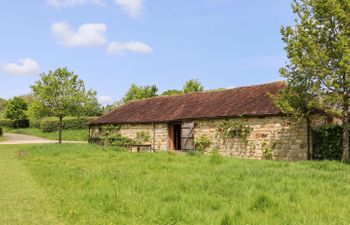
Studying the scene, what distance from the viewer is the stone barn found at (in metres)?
17.8

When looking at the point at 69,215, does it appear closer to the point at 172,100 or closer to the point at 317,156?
the point at 317,156

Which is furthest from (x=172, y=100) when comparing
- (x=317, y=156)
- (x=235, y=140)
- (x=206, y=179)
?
(x=206, y=179)

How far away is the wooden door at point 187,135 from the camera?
2236 centimetres

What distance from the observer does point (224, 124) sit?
2031 cm

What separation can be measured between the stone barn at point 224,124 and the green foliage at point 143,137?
15cm

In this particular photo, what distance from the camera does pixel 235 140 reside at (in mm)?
19906

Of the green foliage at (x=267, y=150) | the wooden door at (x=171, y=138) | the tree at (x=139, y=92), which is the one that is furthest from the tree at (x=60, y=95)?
the tree at (x=139, y=92)

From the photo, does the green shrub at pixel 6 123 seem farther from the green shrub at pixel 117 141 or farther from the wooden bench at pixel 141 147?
the wooden bench at pixel 141 147

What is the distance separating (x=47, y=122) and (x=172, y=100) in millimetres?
30211

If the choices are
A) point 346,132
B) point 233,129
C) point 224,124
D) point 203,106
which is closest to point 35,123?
point 203,106

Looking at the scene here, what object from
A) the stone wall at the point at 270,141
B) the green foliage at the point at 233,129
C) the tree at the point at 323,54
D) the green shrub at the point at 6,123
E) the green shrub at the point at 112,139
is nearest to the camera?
the tree at the point at 323,54

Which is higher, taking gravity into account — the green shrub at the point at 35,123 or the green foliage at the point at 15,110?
the green foliage at the point at 15,110

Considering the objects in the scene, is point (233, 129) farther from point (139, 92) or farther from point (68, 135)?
point (139, 92)

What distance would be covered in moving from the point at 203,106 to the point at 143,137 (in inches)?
192
